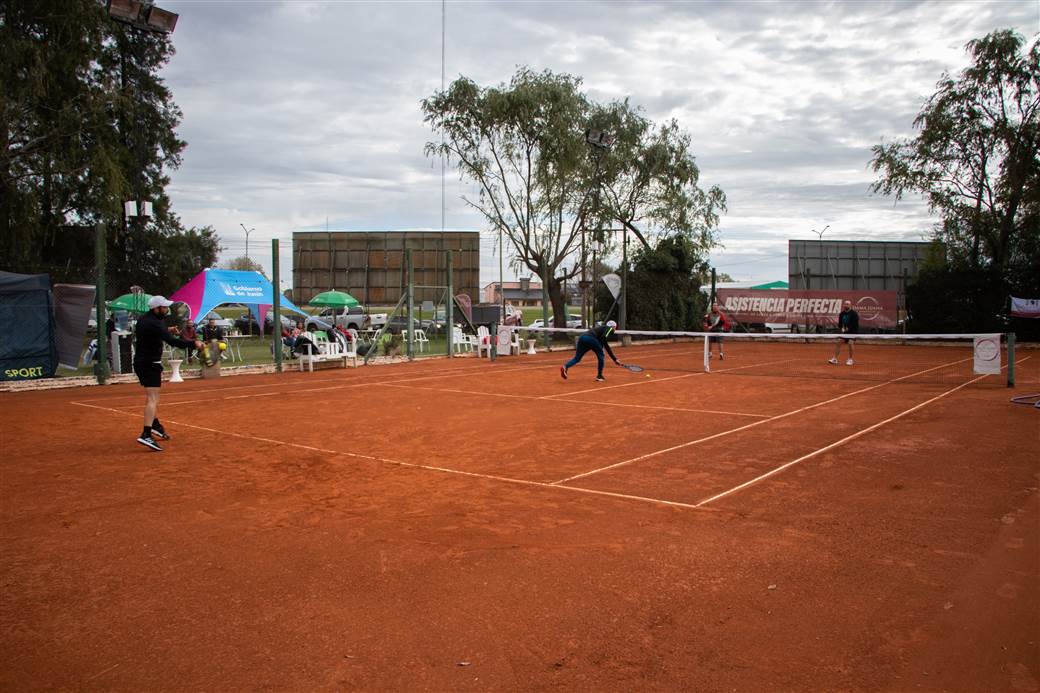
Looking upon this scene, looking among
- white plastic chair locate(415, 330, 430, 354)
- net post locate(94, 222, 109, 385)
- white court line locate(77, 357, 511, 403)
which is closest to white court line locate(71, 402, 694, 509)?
white court line locate(77, 357, 511, 403)

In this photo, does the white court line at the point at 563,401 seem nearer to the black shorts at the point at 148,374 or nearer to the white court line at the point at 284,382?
the white court line at the point at 284,382

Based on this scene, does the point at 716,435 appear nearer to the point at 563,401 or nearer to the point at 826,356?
the point at 563,401

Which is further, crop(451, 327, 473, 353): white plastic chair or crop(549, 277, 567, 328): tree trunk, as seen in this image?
crop(549, 277, 567, 328): tree trunk

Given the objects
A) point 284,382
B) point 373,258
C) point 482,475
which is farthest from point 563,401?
point 373,258

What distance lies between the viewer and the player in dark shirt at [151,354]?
9.02 m

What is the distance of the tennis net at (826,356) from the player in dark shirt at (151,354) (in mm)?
10743

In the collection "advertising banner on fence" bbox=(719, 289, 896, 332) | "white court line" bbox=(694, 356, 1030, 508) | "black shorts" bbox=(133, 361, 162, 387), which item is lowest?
"white court line" bbox=(694, 356, 1030, 508)

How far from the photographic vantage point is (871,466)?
7840mm

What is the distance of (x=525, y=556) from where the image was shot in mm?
5137

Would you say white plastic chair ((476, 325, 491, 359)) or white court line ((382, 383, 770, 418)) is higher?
white plastic chair ((476, 325, 491, 359))

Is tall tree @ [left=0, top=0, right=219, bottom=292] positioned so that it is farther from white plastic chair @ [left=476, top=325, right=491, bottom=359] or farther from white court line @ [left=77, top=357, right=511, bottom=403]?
white plastic chair @ [left=476, top=325, right=491, bottom=359]

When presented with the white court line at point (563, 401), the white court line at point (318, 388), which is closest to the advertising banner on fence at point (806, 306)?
the white court line at point (318, 388)

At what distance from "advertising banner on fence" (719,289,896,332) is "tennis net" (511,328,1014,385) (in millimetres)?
1114

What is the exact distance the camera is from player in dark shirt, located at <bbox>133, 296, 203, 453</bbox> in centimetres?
902
